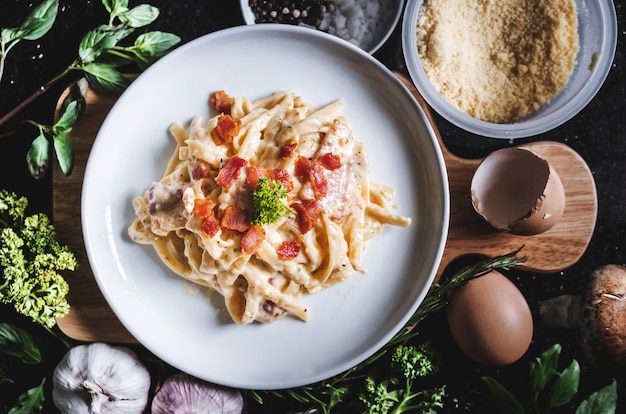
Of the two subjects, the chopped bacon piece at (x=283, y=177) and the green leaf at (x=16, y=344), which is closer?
the chopped bacon piece at (x=283, y=177)

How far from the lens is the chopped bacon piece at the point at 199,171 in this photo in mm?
3467

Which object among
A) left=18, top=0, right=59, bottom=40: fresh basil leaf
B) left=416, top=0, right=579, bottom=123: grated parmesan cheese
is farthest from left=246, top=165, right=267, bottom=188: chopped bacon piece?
left=18, top=0, right=59, bottom=40: fresh basil leaf

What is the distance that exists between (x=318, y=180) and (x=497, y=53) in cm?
141

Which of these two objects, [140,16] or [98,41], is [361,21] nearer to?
[140,16]

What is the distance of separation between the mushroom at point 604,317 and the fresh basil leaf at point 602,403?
158 millimetres

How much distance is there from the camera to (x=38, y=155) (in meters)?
3.61

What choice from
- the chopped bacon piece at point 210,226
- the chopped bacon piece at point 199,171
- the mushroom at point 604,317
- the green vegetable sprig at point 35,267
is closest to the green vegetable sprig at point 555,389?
the mushroom at point 604,317

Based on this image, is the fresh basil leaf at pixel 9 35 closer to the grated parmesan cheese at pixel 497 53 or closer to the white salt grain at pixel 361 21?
the white salt grain at pixel 361 21

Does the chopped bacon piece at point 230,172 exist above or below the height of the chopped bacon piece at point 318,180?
above

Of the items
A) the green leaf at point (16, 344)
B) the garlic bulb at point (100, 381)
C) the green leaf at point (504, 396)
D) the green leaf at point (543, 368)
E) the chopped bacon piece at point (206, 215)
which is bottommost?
the green leaf at point (504, 396)

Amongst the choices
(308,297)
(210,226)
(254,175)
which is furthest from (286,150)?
(308,297)

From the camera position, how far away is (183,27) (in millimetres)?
3949

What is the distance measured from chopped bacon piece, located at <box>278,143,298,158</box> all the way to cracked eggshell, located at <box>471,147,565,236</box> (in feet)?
3.54

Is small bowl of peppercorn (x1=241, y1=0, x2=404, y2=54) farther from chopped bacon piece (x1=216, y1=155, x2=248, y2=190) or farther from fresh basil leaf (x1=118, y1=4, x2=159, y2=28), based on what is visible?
chopped bacon piece (x1=216, y1=155, x2=248, y2=190)
